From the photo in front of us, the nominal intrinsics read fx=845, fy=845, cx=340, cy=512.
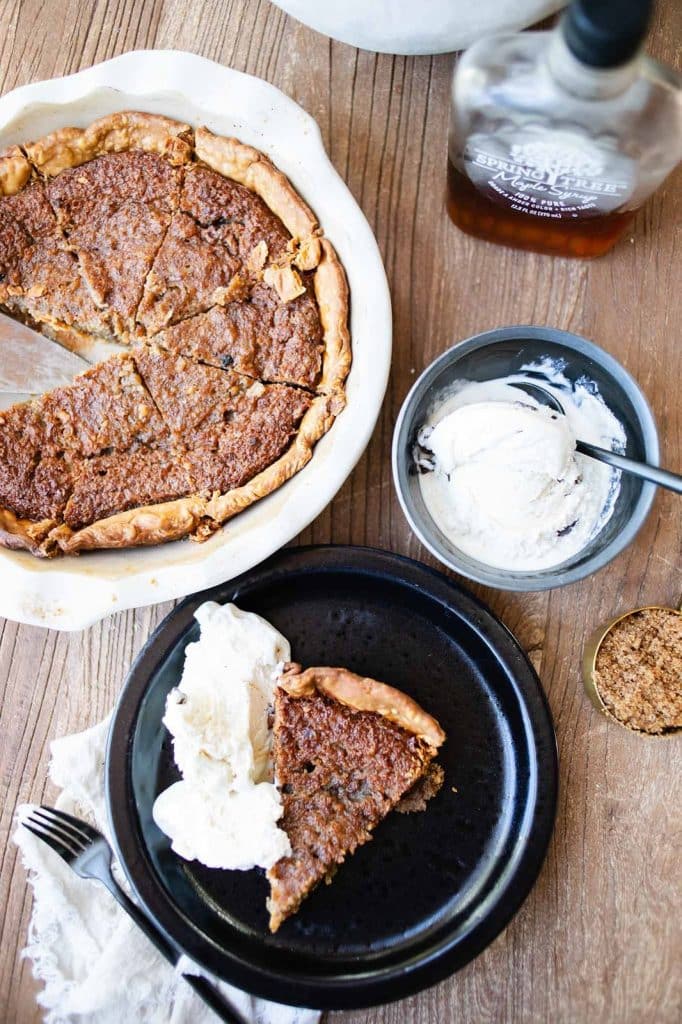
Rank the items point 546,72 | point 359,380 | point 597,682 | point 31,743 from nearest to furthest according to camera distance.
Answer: point 546,72 → point 359,380 → point 597,682 → point 31,743

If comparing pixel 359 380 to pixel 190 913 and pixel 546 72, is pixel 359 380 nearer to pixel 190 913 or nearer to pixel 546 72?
pixel 546 72

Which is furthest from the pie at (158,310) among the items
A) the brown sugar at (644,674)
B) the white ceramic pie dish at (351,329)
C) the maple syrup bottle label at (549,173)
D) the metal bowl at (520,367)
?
the brown sugar at (644,674)

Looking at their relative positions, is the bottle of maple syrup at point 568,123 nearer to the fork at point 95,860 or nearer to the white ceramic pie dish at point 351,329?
the white ceramic pie dish at point 351,329

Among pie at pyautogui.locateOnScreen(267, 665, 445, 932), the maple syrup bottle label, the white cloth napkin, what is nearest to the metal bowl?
the maple syrup bottle label

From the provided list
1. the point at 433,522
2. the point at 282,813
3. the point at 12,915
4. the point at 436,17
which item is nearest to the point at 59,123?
the point at 436,17

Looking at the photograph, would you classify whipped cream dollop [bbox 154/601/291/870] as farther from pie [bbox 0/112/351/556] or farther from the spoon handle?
the spoon handle

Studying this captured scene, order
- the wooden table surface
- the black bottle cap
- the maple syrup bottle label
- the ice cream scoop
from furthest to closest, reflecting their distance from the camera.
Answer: the wooden table surface < the ice cream scoop < the maple syrup bottle label < the black bottle cap
